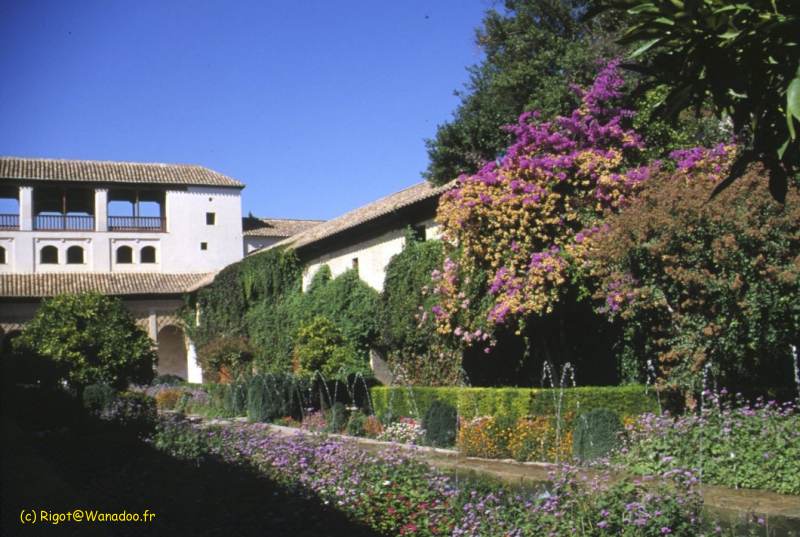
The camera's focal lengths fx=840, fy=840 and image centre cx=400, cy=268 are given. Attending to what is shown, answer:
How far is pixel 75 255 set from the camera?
130 ft

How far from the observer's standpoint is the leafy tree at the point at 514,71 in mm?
18000

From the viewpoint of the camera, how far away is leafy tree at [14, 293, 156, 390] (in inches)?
716

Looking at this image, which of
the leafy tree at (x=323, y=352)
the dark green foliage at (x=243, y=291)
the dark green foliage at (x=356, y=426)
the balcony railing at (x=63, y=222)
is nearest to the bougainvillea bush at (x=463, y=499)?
the dark green foliage at (x=356, y=426)

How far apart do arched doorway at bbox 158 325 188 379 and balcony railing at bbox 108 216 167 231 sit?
5035 millimetres

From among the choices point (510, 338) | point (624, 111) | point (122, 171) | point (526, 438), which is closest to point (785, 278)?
point (526, 438)

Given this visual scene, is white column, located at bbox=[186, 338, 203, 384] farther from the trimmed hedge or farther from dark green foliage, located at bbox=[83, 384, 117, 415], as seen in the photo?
the trimmed hedge

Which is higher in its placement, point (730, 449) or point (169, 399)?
point (169, 399)

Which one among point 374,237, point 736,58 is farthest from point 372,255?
point 736,58

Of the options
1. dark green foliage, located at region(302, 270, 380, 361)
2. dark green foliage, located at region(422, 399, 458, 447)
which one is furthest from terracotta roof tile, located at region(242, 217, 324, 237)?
dark green foliage, located at region(422, 399, 458, 447)

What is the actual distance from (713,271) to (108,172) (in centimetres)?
3393

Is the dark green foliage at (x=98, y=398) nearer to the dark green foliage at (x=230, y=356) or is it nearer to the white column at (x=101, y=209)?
the dark green foliage at (x=230, y=356)

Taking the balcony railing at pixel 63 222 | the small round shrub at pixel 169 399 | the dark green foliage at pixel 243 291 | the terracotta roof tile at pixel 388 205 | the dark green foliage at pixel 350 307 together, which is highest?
the balcony railing at pixel 63 222

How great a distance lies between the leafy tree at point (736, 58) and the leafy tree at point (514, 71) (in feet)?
49.6

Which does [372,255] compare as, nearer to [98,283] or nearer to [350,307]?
[350,307]
